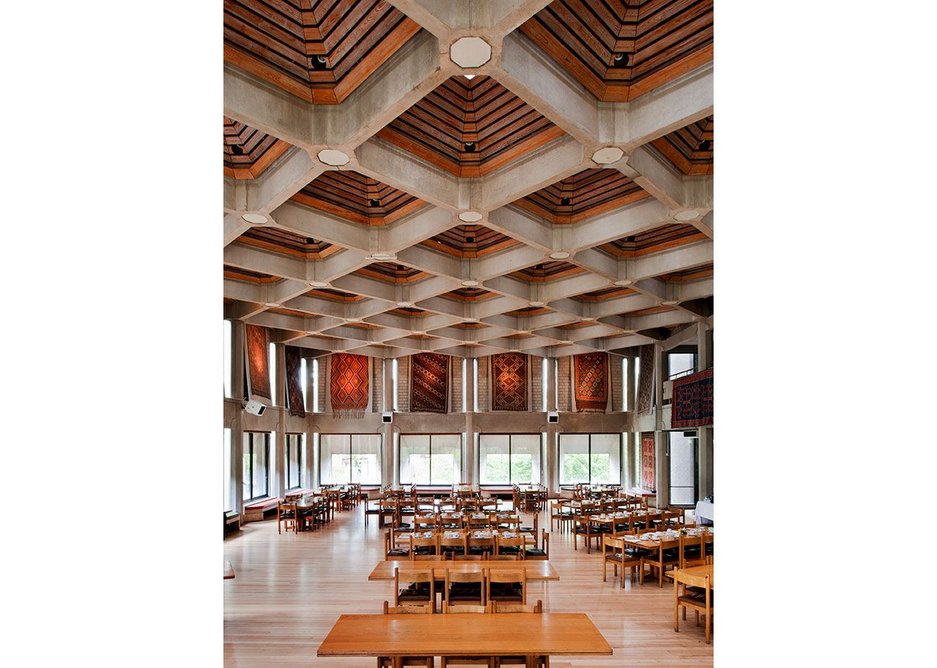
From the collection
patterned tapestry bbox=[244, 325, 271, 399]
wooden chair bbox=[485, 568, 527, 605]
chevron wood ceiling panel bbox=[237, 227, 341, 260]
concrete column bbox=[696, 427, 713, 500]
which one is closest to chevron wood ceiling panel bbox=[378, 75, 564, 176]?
chevron wood ceiling panel bbox=[237, 227, 341, 260]

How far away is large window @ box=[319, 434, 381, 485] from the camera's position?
21938 mm

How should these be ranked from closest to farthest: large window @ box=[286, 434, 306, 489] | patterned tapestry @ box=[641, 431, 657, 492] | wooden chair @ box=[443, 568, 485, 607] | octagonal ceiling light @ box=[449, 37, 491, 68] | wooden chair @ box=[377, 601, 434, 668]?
octagonal ceiling light @ box=[449, 37, 491, 68] → wooden chair @ box=[377, 601, 434, 668] → wooden chair @ box=[443, 568, 485, 607] → patterned tapestry @ box=[641, 431, 657, 492] → large window @ box=[286, 434, 306, 489]

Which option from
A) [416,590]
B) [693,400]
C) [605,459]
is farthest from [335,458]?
[416,590]

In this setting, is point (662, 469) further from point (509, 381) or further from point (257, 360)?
point (257, 360)

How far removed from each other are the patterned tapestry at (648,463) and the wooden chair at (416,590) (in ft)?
44.0

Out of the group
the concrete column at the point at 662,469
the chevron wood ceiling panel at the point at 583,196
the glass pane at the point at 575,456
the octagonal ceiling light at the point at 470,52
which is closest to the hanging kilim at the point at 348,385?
the glass pane at the point at 575,456

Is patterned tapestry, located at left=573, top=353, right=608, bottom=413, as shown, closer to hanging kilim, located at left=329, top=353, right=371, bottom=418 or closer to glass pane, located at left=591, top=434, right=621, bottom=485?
glass pane, located at left=591, top=434, right=621, bottom=485

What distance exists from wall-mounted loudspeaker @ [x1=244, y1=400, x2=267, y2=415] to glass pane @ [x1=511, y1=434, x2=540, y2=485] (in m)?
9.50

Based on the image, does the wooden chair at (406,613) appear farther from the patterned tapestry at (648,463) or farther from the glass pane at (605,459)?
the glass pane at (605,459)

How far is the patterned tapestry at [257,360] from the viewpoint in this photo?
15.7 meters
